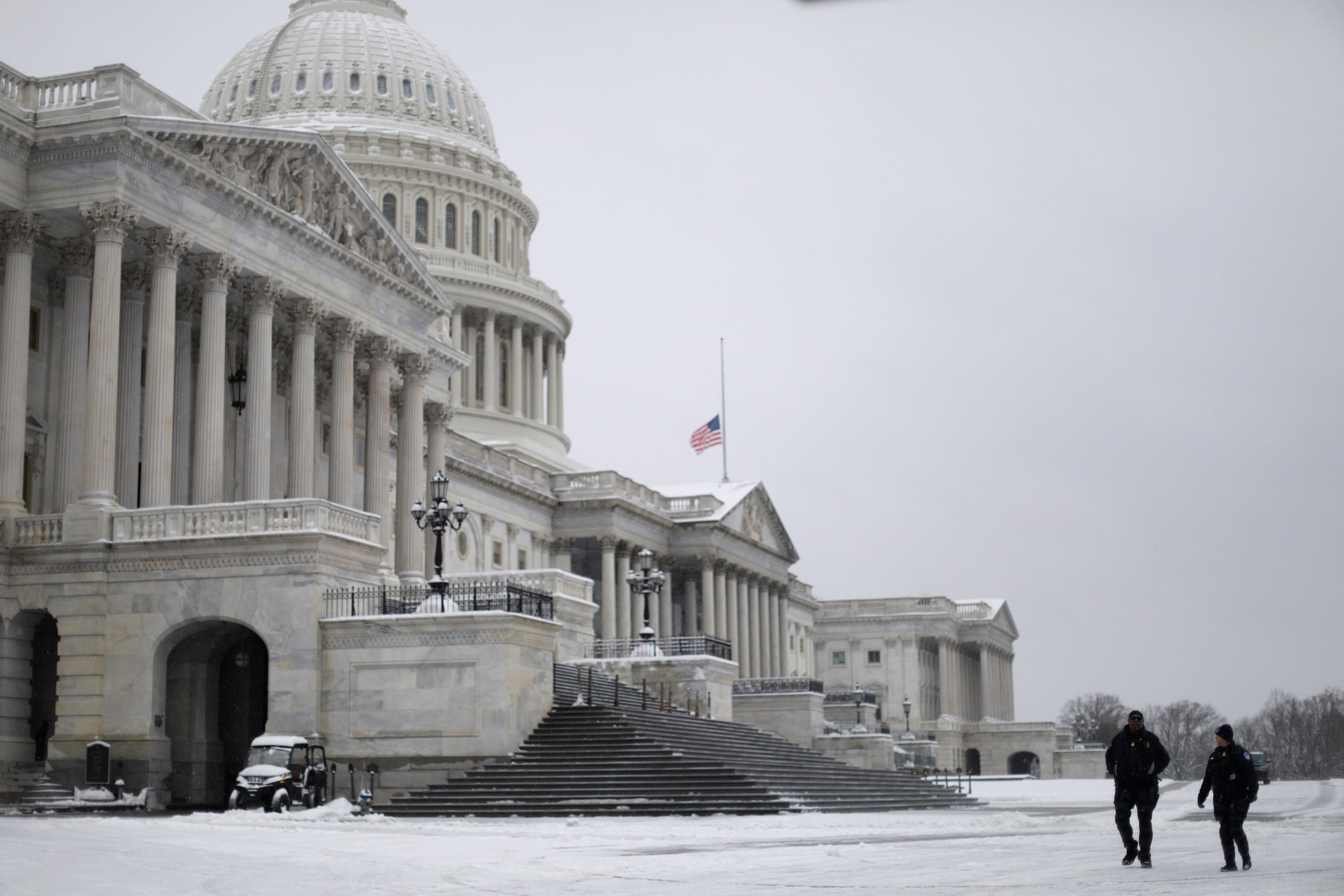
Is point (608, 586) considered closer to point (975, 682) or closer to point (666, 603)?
point (666, 603)

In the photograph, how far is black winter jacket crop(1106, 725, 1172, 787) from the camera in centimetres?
2141

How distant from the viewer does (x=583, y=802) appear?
118ft

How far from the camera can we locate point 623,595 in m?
90.1

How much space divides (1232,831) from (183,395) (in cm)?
3778

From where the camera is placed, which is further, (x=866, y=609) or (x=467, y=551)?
(x=866, y=609)

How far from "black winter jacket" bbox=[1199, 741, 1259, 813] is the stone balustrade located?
24.1 m

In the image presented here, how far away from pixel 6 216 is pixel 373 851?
2584 centimetres

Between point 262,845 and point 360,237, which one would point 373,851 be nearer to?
point 262,845

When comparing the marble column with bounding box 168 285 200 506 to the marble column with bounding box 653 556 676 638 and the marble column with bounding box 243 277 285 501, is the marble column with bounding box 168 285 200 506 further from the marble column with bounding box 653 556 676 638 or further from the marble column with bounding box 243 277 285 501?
the marble column with bounding box 653 556 676 638

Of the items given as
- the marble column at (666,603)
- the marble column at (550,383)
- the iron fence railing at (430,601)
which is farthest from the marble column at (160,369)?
the marble column at (550,383)

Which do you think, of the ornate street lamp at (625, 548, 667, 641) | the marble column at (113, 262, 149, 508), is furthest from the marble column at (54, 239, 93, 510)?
the ornate street lamp at (625, 548, 667, 641)

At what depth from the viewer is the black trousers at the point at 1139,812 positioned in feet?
A: 68.0

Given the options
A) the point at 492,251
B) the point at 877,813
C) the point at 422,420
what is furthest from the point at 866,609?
the point at 877,813

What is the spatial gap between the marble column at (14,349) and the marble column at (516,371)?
67907mm
